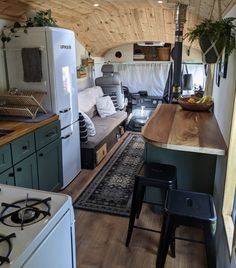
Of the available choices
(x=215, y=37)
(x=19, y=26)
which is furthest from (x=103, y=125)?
(x=215, y=37)

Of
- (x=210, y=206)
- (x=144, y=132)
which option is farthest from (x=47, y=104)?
(x=210, y=206)

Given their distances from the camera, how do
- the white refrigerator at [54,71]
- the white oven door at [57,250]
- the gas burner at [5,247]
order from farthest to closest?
the white refrigerator at [54,71], the white oven door at [57,250], the gas burner at [5,247]

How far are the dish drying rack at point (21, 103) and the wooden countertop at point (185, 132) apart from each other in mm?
1156

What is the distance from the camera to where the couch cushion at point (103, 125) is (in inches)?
157

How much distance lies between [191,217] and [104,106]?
13.0 feet

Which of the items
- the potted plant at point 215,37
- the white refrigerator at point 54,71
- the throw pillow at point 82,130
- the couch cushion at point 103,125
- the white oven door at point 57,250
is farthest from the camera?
the couch cushion at point 103,125

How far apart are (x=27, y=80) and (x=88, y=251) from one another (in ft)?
6.14

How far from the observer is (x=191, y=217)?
5.51 feet

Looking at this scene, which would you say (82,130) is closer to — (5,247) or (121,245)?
(121,245)

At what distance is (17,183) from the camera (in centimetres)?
228

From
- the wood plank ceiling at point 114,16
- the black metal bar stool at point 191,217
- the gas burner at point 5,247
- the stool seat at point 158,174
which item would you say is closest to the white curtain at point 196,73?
the wood plank ceiling at point 114,16

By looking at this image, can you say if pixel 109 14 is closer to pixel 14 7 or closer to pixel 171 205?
pixel 14 7

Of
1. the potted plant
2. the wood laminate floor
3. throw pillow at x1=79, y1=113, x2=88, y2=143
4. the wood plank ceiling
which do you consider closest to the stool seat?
the wood laminate floor

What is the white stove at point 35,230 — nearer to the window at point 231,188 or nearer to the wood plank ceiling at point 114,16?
the window at point 231,188
